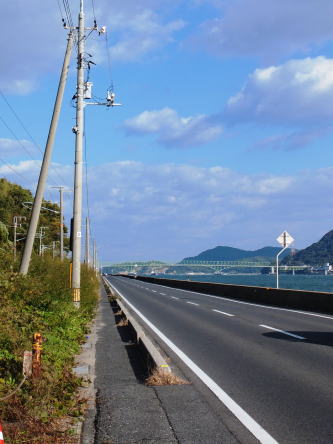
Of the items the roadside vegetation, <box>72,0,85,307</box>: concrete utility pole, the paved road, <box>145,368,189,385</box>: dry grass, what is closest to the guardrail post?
the roadside vegetation

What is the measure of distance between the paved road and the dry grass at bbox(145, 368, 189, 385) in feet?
2.08

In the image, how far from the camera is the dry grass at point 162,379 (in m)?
8.45

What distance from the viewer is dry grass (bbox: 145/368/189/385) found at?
8453mm

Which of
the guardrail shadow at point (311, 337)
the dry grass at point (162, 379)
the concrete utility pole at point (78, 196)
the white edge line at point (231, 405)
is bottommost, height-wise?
the white edge line at point (231, 405)

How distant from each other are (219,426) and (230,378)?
2.92 metres

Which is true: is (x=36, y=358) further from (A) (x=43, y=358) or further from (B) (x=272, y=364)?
(B) (x=272, y=364)

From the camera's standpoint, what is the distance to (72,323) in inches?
521

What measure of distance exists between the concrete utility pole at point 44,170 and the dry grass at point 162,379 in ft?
25.7

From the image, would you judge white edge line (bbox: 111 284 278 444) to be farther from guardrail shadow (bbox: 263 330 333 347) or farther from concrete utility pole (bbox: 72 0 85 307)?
concrete utility pole (bbox: 72 0 85 307)

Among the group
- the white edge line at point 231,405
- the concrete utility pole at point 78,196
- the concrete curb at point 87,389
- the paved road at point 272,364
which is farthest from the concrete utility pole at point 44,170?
the white edge line at point 231,405

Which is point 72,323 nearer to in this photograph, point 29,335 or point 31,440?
point 29,335

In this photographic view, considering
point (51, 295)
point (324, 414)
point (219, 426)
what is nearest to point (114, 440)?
point (219, 426)

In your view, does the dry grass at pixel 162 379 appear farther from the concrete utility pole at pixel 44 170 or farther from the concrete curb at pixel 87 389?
the concrete utility pole at pixel 44 170

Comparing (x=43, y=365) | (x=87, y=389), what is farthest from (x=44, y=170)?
(x=87, y=389)
